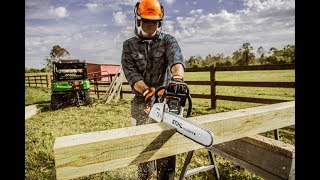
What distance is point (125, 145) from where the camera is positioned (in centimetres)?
133

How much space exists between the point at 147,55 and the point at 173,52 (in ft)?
1.09

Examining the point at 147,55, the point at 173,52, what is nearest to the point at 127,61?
the point at 147,55

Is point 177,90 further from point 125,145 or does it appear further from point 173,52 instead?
point 173,52

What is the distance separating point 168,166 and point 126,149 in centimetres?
99

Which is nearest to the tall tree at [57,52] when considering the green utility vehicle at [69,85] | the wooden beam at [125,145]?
the green utility vehicle at [69,85]

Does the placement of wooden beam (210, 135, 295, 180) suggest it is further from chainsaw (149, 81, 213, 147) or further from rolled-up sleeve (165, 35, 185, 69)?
rolled-up sleeve (165, 35, 185, 69)

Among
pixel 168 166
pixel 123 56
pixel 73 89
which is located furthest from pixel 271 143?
pixel 73 89

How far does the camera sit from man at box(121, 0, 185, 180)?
259 centimetres

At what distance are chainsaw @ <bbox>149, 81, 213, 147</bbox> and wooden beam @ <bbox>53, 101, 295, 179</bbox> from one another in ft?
0.21

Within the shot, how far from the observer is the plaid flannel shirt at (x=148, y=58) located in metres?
2.79

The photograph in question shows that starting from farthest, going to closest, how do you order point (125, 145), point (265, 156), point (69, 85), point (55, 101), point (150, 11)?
1. point (69, 85)
2. point (55, 101)
3. point (150, 11)
4. point (265, 156)
5. point (125, 145)

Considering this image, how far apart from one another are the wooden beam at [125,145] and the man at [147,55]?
105 cm

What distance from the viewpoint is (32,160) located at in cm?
407
